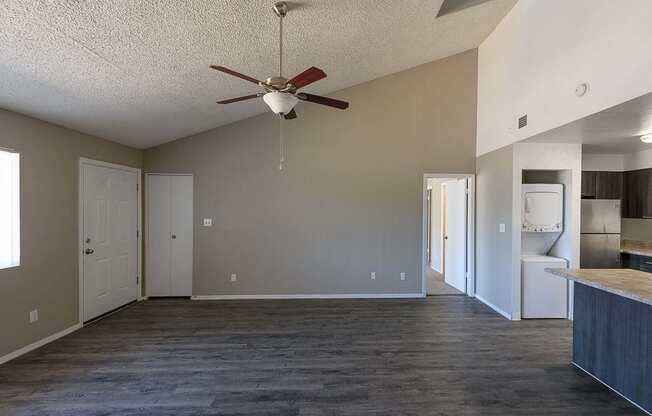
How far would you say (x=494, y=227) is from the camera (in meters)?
4.44

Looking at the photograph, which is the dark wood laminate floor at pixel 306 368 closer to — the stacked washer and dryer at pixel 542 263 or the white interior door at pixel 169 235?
the stacked washer and dryer at pixel 542 263

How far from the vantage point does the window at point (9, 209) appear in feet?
9.55

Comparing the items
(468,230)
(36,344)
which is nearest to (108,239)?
(36,344)

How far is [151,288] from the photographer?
4879mm

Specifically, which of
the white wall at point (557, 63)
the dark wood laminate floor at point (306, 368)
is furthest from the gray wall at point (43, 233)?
the white wall at point (557, 63)

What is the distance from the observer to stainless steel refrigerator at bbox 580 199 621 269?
4.30m

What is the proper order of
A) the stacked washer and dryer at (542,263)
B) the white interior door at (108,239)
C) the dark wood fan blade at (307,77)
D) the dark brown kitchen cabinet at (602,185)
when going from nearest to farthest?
the dark wood fan blade at (307,77) < the white interior door at (108,239) < the stacked washer and dryer at (542,263) < the dark brown kitchen cabinet at (602,185)

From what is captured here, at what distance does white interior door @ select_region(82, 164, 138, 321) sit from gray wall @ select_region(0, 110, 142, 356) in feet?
→ 0.62

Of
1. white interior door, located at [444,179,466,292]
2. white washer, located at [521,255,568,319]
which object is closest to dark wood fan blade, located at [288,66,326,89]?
white washer, located at [521,255,568,319]

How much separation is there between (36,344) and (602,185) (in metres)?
7.62

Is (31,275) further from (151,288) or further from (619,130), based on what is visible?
(619,130)

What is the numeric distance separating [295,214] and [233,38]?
2834 millimetres

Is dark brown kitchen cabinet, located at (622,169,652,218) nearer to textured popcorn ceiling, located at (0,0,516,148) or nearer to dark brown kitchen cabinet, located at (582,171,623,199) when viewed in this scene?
dark brown kitchen cabinet, located at (582,171,623,199)

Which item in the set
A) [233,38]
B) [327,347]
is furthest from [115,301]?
[233,38]
